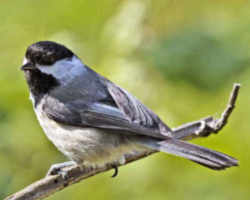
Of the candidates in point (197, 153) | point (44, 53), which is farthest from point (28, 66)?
point (197, 153)

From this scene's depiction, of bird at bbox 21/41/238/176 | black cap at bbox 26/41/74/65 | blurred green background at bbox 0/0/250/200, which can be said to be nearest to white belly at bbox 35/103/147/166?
bird at bbox 21/41/238/176

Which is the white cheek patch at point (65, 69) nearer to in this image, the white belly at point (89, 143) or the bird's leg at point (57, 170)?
the white belly at point (89, 143)

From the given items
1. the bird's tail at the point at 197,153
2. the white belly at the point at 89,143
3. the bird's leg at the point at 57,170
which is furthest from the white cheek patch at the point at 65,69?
the bird's tail at the point at 197,153

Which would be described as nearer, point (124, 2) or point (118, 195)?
point (118, 195)

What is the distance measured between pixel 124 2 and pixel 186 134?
32.3 inches

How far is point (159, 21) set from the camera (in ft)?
10.5

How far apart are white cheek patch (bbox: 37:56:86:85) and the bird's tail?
517 millimetres

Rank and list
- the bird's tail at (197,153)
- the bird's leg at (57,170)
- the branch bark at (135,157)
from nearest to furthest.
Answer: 1. the bird's tail at (197,153)
2. the branch bark at (135,157)
3. the bird's leg at (57,170)

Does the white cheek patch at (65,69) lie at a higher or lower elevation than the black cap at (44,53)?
lower

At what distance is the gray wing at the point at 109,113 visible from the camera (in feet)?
8.32

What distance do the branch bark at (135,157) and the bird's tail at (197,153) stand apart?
108mm

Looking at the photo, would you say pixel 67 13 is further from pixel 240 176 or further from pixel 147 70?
pixel 240 176

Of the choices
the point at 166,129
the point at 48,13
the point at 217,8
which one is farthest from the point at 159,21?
the point at 166,129

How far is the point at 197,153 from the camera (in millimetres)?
2359
